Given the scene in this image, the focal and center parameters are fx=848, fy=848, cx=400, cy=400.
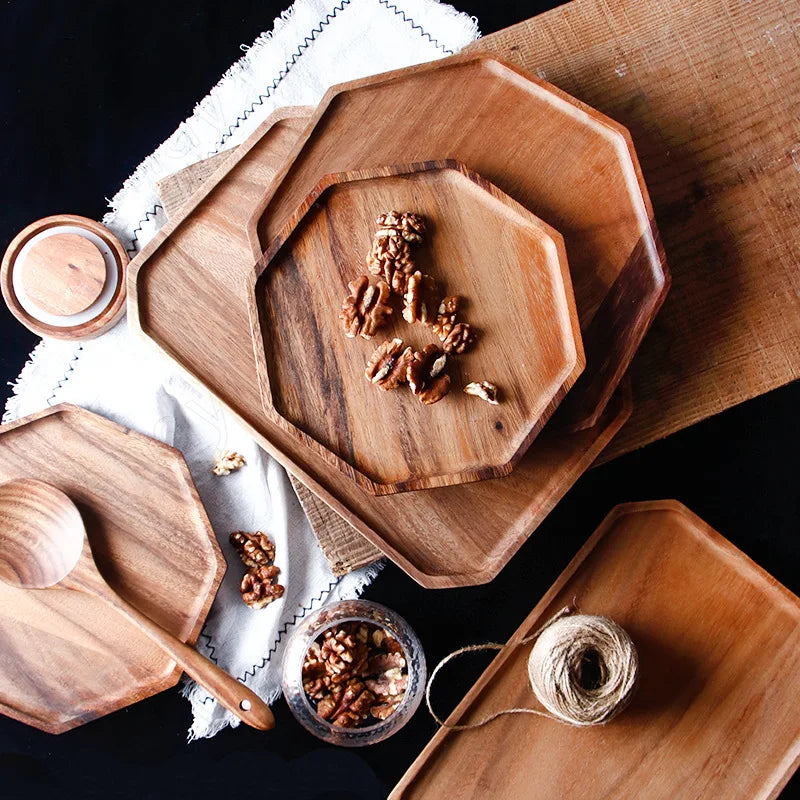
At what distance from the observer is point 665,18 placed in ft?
4.65

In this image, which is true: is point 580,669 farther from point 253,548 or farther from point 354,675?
point 253,548

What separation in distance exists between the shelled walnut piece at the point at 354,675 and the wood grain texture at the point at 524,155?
52 centimetres

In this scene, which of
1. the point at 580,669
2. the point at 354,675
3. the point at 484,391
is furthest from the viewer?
the point at 354,675

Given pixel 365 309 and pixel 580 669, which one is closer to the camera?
pixel 365 309

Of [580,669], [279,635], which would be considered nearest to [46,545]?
[279,635]

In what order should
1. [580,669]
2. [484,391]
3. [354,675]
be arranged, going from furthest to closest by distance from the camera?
[354,675]
[580,669]
[484,391]

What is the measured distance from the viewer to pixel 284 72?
1.52 meters

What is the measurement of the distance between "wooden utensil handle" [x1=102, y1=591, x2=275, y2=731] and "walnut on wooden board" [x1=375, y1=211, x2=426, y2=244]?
2.25 feet

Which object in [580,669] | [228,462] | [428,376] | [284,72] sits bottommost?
[228,462]

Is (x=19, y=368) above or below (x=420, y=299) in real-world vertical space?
below

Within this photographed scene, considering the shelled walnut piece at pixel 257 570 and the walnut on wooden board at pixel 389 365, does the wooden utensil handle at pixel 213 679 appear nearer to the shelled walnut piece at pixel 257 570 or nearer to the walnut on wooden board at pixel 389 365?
the shelled walnut piece at pixel 257 570

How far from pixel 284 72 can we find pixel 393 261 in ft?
1.82

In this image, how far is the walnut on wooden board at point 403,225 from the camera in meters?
1.19

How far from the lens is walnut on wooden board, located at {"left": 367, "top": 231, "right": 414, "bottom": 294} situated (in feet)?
3.89
